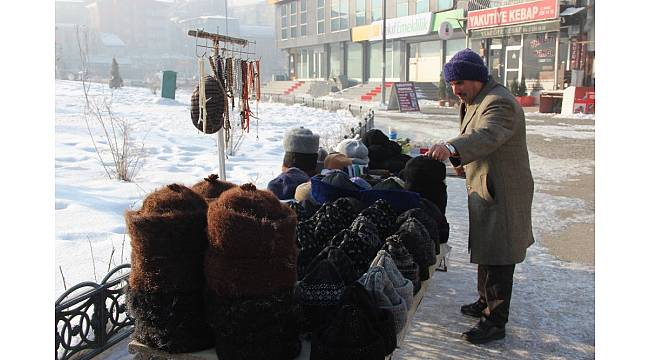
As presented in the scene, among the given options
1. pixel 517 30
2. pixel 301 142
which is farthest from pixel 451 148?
pixel 517 30

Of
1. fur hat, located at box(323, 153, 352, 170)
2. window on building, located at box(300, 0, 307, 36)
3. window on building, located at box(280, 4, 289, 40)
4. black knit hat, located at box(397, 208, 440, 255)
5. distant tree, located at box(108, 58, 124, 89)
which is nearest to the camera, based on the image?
black knit hat, located at box(397, 208, 440, 255)

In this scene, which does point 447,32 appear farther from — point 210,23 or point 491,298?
point 210,23

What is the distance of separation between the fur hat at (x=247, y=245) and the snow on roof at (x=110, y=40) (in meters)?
91.1

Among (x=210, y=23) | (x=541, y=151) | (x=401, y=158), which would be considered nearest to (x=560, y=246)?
(x=401, y=158)

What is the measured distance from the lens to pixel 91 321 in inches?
108

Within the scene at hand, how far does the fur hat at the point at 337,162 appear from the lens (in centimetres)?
438

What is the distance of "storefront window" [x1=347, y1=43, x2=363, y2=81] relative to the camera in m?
37.2

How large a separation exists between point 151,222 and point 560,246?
4.39 meters

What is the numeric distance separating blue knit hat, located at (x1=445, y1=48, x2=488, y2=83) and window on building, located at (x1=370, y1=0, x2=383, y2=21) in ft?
108

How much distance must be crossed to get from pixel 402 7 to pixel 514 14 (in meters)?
10.9

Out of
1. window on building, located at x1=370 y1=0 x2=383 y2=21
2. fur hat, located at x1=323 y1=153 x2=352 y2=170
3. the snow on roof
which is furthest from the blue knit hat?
the snow on roof

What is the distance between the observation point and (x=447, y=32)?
83.9 feet

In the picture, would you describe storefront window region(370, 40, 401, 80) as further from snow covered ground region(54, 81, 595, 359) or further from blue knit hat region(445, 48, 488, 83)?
blue knit hat region(445, 48, 488, 83)

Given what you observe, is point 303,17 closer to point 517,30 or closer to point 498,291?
point 517,30
